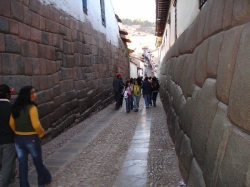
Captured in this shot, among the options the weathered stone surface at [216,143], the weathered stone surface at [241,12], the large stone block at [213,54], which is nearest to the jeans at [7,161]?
the weathered stone surface at [216,143]

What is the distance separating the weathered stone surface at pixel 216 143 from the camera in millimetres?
2154

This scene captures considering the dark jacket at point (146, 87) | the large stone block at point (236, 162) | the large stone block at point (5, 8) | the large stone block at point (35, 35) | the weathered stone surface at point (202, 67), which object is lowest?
the dark jacket at point (146, 87)

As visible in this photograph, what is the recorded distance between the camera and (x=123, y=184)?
400 cm

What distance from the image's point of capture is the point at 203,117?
291 cm

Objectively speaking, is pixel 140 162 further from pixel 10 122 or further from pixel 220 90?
pixel 220 90

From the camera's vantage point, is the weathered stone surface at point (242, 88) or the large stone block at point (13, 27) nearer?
the weathered stone surface at point (242, 88)

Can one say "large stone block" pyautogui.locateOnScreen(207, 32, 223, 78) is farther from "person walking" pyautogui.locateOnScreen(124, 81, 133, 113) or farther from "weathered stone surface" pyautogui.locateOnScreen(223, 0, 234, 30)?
"person walking" pyautogui.locateOnScreen(124, 81, 133, 113)

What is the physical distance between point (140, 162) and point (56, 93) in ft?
10.6

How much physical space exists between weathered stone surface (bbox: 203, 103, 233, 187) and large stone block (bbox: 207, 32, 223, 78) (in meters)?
0.44

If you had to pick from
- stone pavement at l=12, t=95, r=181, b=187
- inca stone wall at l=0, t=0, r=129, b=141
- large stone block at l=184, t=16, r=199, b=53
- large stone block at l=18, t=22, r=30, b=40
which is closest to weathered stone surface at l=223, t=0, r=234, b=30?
large stone block at l=184, t=16, r=199, b=53

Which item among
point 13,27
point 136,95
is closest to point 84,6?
point 136,95

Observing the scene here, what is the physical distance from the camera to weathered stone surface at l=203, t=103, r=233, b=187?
7.07 ft

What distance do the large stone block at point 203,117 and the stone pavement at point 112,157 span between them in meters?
1.04

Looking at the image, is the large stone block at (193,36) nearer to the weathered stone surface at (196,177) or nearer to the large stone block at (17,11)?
the weathered stone surface at (196,177)
